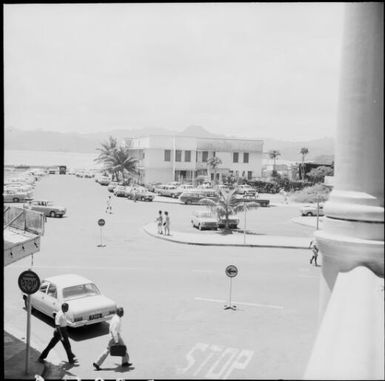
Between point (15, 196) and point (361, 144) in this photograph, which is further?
point (15, 196)

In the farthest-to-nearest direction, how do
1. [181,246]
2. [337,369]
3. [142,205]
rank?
[142,205] < [181,246] < [337,369]

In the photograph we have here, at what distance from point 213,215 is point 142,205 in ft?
36.0

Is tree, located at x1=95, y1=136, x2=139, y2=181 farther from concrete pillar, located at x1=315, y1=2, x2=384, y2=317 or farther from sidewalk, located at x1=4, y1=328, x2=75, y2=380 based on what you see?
concrete pillar, located at x1=315, y1=2, x2=384, y2=317

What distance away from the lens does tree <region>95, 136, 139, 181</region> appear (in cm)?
4925

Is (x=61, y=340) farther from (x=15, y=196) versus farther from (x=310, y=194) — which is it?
(x=310, y=194)

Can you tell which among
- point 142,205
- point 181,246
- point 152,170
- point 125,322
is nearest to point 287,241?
point 181,246

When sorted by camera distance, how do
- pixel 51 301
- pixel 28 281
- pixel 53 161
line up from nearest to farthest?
1. pixel 28 281
2. pixel 51 301
3. pixel 53 161

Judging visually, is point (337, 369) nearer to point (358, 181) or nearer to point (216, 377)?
point (358, 181)

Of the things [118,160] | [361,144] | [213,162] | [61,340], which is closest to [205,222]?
[61,340]

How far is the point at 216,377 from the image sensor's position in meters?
6.88

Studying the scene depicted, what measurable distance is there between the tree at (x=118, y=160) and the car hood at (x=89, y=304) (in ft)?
132

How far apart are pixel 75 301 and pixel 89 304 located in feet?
1.00

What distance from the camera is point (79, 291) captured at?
9.35 m

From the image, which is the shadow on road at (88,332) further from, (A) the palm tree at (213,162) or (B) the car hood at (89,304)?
(A) the palm tree at (213,162)
